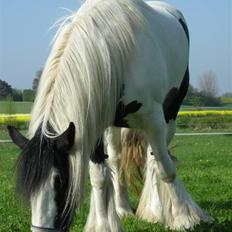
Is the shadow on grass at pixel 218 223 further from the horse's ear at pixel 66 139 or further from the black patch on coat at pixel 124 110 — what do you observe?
the horse's ear at pixel 66 139

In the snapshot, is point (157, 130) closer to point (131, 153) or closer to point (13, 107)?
point (131, 153)

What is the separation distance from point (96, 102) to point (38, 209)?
817mm

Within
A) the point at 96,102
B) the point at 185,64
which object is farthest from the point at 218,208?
the point at 96,102

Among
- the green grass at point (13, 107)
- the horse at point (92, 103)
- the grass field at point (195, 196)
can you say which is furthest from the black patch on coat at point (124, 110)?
the green grass at point (13, 107)

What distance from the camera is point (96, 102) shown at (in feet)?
11.0

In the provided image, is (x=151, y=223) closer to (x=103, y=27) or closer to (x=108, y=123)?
(x=108, y=123)

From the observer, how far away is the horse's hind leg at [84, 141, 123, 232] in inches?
167

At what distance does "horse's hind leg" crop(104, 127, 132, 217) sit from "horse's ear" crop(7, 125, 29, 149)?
203 cm

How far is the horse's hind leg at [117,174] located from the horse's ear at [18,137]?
2033mm

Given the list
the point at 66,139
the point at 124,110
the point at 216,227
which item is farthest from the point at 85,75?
the point at 216,227

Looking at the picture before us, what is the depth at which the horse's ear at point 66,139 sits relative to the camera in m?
2.98

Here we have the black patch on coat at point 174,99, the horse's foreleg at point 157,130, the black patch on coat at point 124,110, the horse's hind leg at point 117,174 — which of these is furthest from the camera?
the horse's hind leg at point 117,174

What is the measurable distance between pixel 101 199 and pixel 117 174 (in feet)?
3.15

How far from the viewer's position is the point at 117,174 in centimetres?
529
